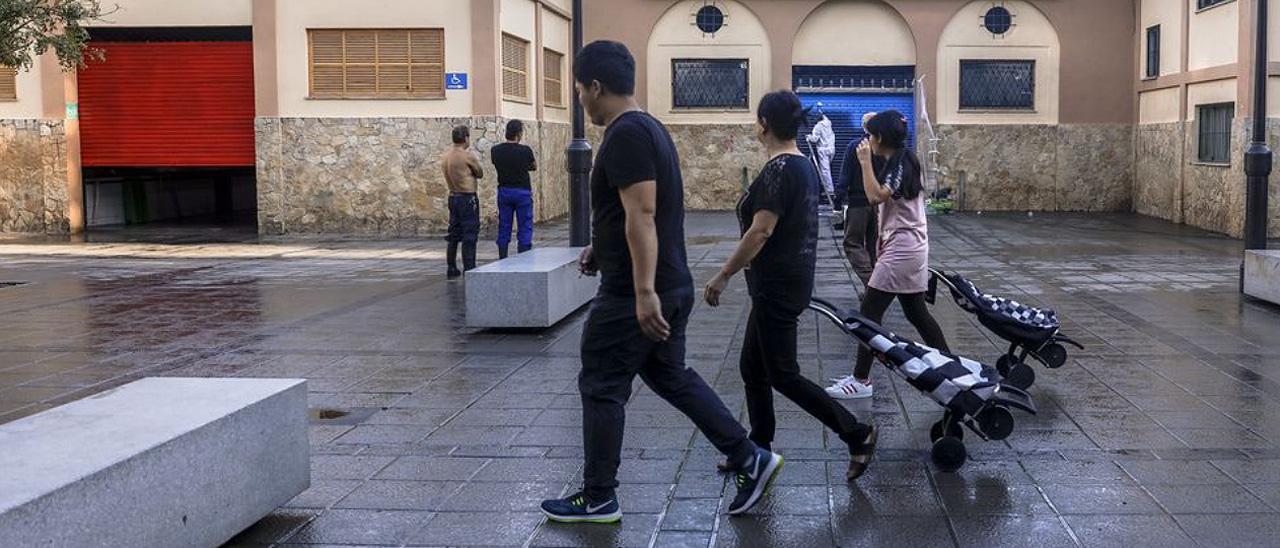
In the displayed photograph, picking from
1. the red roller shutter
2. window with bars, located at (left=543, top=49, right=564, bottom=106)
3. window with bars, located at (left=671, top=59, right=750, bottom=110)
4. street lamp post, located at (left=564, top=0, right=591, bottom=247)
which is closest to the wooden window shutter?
the red roller shutter

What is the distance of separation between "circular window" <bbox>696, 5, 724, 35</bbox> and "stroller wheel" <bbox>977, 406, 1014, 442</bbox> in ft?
68.5

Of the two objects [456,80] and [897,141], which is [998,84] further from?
[897,141]

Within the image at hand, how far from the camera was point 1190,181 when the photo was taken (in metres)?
22.1

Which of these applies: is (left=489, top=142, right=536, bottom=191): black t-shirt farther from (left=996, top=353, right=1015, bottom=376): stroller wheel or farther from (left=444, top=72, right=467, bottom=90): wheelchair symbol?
(left=996, top=353, right=1015, bottom=376): stroller wheel

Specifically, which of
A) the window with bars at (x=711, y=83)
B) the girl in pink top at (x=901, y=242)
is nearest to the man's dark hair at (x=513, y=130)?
the girl in pink top at (x=901, y=242)

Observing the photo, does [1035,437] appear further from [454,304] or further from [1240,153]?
[1240,153]

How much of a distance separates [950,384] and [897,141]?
59.9 inches

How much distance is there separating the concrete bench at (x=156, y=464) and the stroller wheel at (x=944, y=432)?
265 centimetres

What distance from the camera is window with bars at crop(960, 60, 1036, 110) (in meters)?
25.9

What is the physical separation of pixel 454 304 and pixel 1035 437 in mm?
6446

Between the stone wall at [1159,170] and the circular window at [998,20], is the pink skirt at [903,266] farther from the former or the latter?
the circular window at [998,20]

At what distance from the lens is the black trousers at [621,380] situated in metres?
4.96

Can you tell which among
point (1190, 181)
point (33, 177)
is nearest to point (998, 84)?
point (1190, 181)

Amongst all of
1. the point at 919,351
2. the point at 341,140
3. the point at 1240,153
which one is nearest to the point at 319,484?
the point at 919,351
